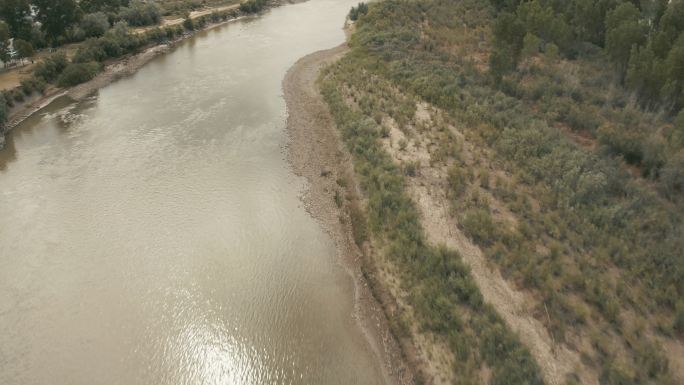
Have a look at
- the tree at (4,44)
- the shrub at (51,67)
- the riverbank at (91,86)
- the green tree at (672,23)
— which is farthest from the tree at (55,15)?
the green tree at (672,23)

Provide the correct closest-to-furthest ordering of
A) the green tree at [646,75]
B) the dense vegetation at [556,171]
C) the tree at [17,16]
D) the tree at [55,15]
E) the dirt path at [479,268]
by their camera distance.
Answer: the dirt path at [479,268]
the dense vegetation at [556,171]
the green tree at [646,75]
the tree at [17,16]
the tree at [55,15]

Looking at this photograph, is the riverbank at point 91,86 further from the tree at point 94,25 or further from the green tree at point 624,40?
the green tree at point 624,40

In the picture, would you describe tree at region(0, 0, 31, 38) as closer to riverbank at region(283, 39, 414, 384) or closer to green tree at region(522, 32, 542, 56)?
riverbank at region(283, 39, 414, 384)

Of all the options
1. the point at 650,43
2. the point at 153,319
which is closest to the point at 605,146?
the point at 650,43

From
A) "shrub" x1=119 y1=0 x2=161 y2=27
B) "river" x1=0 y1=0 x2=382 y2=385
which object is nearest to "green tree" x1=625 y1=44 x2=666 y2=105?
"river" x1=0 y1=0 x2=382 y2=385

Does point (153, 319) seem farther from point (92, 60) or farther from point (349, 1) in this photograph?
point (349, 1)

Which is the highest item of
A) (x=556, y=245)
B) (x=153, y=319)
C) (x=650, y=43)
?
(x=650, y=43)

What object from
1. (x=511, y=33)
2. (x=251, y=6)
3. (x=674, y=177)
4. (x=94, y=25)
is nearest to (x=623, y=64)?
(x=511, y=33)
